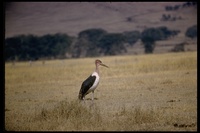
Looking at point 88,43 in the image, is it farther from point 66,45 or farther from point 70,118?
point 70,118

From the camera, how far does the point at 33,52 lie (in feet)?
221

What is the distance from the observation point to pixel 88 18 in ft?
415

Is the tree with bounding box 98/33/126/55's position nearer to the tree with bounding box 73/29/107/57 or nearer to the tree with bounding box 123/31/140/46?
the tree with bounding box 73/29/107/57

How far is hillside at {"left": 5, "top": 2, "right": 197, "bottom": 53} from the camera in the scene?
117062mm

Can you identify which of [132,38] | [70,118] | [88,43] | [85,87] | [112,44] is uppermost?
[132,38]

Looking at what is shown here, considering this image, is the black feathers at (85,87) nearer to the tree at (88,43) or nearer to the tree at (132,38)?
the tree at (88,43)

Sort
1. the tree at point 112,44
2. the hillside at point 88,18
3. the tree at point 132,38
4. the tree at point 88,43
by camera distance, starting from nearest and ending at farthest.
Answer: the tree at point 112,44, the tree at point 88,43, the tree at point 132,38, the hillside at point 88,18

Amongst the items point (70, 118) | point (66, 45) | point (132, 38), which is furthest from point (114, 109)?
point (132, 38)

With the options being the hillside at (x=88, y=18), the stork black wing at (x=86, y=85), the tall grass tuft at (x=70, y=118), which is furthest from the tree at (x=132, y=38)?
the tall grass tuft at (x=70, y=118)

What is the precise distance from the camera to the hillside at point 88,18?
384 feet

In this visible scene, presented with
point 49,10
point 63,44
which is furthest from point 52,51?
point 49,10

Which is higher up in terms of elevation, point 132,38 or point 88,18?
point 88,18

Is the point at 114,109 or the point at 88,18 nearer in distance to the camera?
the point at 114,109

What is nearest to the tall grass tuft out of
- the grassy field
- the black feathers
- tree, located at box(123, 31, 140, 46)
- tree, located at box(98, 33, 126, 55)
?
the grassy field
